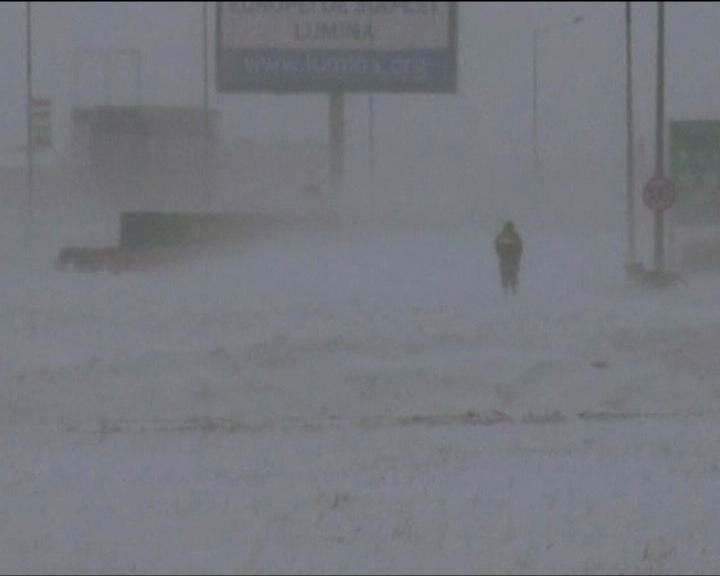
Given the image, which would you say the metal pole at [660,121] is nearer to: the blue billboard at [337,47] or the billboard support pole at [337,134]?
the blue billboard at [337,47]

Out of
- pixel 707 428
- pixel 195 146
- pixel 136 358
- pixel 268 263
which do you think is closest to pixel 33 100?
pixel 268 263

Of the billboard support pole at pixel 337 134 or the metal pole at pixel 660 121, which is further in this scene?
the billboard support pole at pixel 337 134

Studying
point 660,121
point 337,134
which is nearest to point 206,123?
point 337,134

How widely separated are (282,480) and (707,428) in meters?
4.94

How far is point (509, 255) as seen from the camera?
3412cm

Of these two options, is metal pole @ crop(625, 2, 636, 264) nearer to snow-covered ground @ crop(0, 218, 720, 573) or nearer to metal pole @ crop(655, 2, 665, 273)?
snow-covered ground @ crop(0, 218, 720, 573)

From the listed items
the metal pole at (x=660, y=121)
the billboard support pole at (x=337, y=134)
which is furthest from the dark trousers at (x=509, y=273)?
the billboard support pole at (x=337, y=134)

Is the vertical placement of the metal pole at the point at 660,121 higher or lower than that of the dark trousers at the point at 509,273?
higher

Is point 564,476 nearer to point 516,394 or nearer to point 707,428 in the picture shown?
point 707,428

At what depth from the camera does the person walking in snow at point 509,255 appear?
112 feet

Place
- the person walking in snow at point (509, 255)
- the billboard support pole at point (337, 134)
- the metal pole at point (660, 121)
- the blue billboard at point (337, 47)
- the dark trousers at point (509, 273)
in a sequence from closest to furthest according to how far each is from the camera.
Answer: the person walking in snow at point (509, 255)
the dark trousers at point (509, 273)
the metal pole at point (660, 121)
the blue billboard at point (337, 47)
the billboard support pole at point (337, 134)

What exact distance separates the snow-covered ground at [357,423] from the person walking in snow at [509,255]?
1.64ft

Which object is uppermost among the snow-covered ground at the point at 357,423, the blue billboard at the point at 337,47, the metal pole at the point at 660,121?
the blue billboard at the point at 337,47

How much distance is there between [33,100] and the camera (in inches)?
2518
